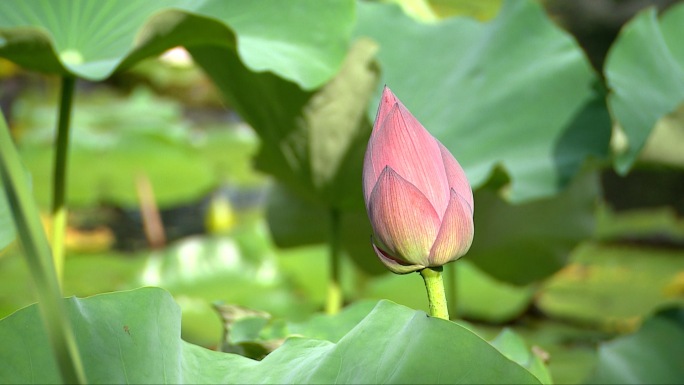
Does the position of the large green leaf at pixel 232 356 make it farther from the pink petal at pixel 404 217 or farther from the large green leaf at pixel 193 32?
the large green leaf at pixel 193 32

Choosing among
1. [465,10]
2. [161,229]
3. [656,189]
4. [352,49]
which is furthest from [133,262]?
[656,189]

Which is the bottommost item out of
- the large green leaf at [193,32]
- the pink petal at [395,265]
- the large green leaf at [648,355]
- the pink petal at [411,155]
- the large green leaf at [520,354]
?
the large green leaf at [648,355]

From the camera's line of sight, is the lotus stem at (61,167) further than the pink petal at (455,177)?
Yes

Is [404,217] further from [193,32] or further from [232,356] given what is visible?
[193,32]

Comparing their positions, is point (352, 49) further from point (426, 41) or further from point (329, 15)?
point (426, 41)

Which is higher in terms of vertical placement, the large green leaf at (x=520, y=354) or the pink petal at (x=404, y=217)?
the pink petal at (x=404, y=217)

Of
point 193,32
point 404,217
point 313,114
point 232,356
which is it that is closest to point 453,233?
point 404,217

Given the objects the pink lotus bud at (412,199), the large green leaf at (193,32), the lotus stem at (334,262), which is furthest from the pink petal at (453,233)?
the lotus stem at (334,262)
